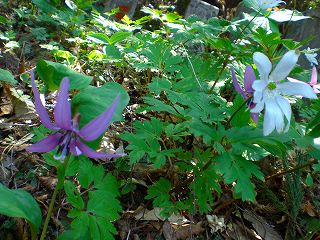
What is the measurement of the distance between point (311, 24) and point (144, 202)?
3455mm

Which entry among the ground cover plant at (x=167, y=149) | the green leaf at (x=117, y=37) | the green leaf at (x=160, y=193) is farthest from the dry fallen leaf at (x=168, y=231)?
the green leaf at (x=117, y=37)

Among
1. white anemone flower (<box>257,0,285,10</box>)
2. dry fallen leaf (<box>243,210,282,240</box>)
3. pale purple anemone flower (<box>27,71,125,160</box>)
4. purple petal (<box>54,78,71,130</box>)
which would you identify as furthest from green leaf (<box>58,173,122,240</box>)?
white anemone flower (<box>257,0,285,10</box>)

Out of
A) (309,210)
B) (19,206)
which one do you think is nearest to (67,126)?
(19,206)

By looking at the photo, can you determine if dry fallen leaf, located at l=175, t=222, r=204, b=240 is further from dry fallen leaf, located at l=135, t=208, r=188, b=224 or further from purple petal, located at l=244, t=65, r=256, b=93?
purple petal, located at l=244, t=65, r=256, b=93

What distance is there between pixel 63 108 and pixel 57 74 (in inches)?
19.6

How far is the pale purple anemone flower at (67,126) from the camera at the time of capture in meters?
0.83

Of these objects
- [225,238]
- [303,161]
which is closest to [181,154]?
[225,238]

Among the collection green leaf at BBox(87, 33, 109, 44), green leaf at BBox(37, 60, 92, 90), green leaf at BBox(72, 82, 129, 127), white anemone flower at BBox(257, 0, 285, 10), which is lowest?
green leaf at BBox(87, 33, 109, 44)

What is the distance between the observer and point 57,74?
4.30ft

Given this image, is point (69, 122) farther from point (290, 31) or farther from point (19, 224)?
point (290, 31)

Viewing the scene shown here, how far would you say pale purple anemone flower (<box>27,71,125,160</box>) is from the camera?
0.83 meters

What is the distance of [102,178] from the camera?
4.84ft

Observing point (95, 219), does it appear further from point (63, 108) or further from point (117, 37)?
point (117, 37)

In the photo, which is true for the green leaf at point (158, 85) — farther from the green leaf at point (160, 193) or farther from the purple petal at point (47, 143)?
the purple petal at point (47, 143)
